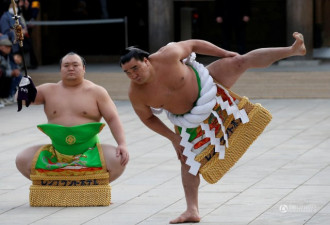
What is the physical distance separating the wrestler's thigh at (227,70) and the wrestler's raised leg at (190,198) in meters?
0.57

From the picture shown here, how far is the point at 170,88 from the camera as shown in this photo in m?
5.79

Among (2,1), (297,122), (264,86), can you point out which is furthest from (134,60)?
(2,1)

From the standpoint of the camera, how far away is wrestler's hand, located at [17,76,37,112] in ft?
21.1

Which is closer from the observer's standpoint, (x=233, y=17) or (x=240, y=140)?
(x=240, y=140)

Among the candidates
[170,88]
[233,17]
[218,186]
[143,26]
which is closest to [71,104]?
[170,88]

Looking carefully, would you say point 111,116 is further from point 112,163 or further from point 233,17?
point 233,17

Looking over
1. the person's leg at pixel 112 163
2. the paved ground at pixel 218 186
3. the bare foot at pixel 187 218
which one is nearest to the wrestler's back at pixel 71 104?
the person's leg at pixel 112 163

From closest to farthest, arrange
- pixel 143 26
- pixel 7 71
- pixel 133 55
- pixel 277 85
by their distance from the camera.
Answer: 1. pixel 133 55
2. pixel 7 71
3. pixel 277 85
4. pixel 143 26

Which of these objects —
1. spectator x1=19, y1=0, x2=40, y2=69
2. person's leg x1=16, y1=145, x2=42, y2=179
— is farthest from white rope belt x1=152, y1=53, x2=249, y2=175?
spectator x1=19, y1=0, x2=40, y2=69

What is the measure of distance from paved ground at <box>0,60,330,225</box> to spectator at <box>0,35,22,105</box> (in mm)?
2344

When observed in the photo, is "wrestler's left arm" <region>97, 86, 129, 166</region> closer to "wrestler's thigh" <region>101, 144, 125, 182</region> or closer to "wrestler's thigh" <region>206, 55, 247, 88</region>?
"wrestler's thigh" <region>101, 144, 125, 182</region>

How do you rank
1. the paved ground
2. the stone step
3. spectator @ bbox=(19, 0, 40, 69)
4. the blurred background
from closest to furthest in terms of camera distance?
the paved ground, the stone step, spectator @ bbox=(19, 0, 40, 69), the blurred background

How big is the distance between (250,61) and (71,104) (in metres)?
1.39

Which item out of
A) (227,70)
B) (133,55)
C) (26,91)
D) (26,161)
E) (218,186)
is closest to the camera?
(133,55)
